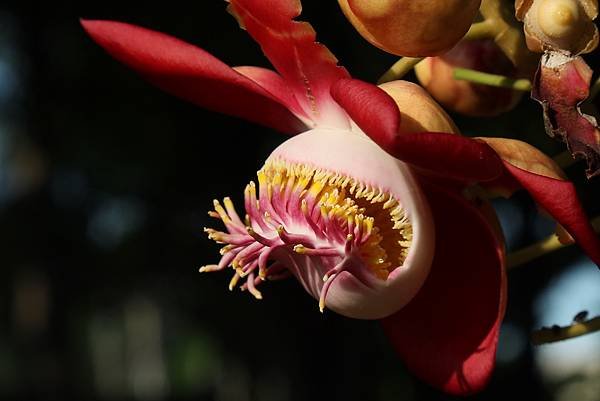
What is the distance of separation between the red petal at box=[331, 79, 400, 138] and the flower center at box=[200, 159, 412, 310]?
0.08 metres

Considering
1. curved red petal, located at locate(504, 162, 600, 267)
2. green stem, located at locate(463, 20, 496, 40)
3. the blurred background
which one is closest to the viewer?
curved red petal, located at locate(504, 162, 600, 267)

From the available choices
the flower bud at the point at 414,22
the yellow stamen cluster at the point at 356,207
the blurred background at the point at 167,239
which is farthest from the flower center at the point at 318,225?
the blurred background at the point at 167,239

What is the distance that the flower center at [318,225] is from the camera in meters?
0.80

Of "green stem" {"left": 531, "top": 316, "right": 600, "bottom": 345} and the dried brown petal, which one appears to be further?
"green stem" {"left": 531, "top": 316, "right": 600, "bottom": 345}

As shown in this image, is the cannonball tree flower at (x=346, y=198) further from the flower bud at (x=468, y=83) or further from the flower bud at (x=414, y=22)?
the flower bud at (x=468, y=83)

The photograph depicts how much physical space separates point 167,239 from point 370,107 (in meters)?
3.57

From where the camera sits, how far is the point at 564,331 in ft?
2.90

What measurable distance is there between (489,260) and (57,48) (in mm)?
3041

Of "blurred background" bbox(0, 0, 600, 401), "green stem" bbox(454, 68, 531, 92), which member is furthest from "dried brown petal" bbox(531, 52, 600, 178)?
"blurred background" bbox(0, 0, 600, 401)

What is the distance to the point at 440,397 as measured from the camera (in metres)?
2.96

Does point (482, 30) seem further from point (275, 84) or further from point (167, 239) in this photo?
point (167, 239)

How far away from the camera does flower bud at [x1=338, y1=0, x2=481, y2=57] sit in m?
0.74

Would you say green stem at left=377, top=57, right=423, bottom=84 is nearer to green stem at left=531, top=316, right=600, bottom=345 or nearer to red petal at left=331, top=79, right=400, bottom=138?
red petal at left=331, top=79, right=400, bottom=138

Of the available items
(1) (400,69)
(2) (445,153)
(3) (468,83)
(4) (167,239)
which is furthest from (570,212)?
(4) (167,239)
